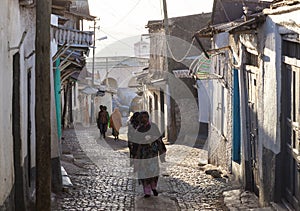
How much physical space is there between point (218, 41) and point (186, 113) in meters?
9.34

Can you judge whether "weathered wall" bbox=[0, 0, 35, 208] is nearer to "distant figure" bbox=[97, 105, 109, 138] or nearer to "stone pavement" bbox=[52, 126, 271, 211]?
"stone pavement" bbox=[52, 126, 271, 211]

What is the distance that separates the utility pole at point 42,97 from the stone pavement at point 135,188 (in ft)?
9.51

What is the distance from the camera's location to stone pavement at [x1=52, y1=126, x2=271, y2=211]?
10281mm

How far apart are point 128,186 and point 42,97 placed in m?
5.94

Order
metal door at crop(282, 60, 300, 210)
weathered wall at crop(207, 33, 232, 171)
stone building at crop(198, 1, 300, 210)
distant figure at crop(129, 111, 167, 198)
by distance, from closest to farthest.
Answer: metal door at crop(282, 60, 300, 210) → stone building at crop(198, 1, 300, 210) → distant figure at crop(129, 111, 167, 198) → weathered wall at crop(207, 33, 232, 171)

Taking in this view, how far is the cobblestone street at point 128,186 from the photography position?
1042 cm

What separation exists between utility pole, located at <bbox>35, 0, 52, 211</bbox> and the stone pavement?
2.90 meters

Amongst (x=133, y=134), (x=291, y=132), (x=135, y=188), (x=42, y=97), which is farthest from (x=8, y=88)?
(x=135, y=188)

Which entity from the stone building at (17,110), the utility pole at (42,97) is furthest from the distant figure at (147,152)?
the utility pole at (42,97)

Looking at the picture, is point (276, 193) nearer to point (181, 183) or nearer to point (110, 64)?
point (181, 183)

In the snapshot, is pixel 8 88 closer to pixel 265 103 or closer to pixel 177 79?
pixel 265 103

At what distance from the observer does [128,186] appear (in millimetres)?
12359

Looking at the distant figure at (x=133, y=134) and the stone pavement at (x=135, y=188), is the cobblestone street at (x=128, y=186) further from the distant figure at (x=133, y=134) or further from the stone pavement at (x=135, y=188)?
the distant figure at (x=133, y=134)

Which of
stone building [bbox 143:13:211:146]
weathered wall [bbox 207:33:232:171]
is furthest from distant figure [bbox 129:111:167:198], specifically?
stone building [bbox 143:13:211:146]
